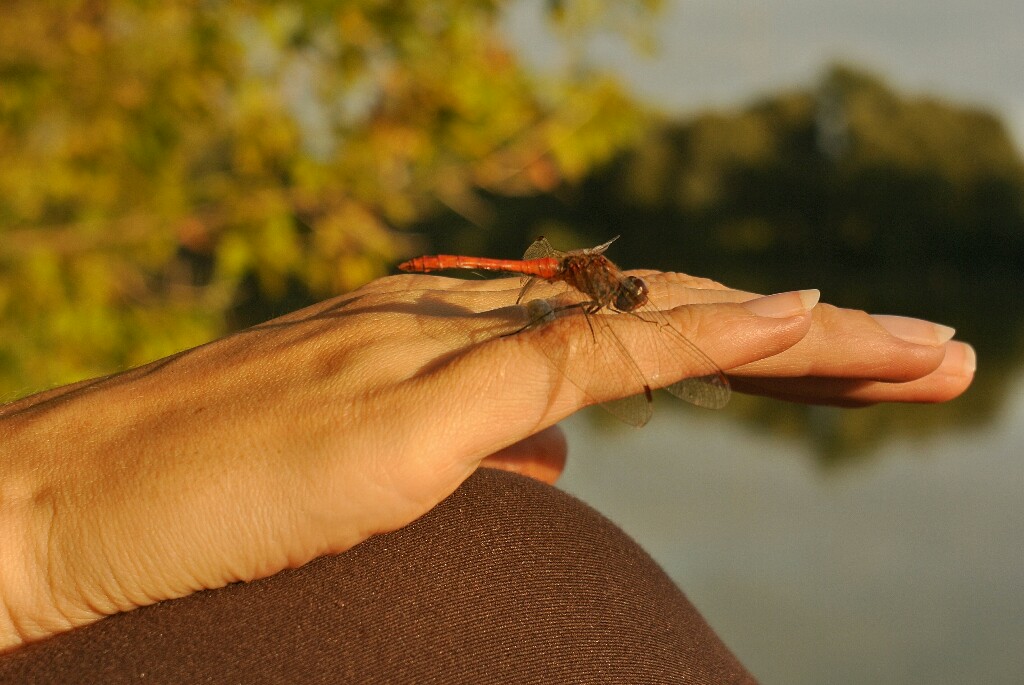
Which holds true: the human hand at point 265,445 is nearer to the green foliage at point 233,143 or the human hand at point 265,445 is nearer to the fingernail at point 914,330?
the fingernail at point 914,330

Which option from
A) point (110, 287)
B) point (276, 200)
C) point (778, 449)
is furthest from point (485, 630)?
point (778, 449)

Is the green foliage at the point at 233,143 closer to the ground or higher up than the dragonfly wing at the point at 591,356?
higher up

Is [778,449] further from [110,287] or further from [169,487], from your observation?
[169,487]

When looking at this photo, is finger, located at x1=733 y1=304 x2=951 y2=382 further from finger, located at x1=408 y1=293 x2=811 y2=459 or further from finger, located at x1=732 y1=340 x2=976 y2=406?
finger, located at x1=408 y1=293 x2=811 y2=459

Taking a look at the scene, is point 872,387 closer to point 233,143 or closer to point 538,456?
point 538,456

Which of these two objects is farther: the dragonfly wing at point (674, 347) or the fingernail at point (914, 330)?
the fingernail at point (914, 330)

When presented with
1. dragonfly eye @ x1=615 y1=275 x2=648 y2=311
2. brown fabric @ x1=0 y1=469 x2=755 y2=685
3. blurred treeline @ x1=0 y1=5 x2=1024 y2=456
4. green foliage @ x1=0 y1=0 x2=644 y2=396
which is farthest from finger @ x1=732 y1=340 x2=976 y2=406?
green foliage @ x1=0 y1=0 x2=644 y2=396

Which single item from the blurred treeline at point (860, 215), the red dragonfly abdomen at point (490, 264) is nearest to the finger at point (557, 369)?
the red dragonfly abdomen at point (490, 264)
